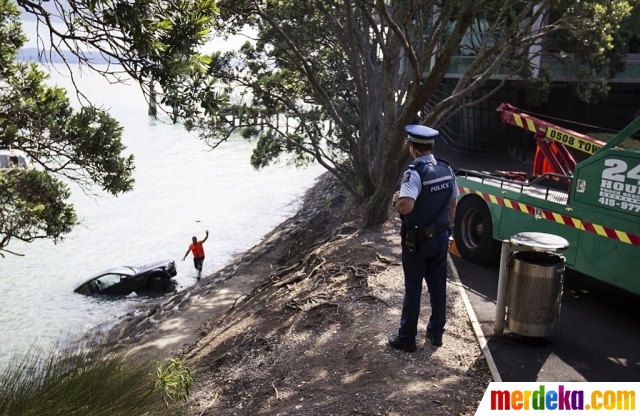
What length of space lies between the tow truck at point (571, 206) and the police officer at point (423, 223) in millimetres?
2378

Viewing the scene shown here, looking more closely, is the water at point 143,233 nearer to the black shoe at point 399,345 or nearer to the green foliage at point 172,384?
the green foliage at point 172,384

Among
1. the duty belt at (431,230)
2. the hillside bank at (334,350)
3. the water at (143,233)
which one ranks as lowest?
the water at (143,233)

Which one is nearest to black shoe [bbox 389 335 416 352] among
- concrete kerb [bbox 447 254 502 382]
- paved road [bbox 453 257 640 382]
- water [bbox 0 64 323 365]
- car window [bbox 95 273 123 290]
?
concrete kerb [bbox 447 254 502 382]

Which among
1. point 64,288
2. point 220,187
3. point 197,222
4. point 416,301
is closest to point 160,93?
point 416,301

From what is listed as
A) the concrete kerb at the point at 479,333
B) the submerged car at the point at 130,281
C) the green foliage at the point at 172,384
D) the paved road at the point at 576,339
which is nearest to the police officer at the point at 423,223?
the concrete kerb at the point at 479,333

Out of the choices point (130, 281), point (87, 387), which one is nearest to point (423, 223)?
point (87, 387)

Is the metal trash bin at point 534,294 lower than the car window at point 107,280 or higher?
higher

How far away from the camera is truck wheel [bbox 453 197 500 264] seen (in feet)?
32.7

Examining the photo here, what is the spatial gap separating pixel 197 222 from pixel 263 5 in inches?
822

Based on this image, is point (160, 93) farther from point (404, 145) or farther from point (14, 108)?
point (404, 145)

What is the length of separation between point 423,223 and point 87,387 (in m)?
3.46

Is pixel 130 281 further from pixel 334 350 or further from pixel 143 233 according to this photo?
pixel 334 350

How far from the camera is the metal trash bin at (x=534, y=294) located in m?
6.53

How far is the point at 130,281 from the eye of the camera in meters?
21.8
